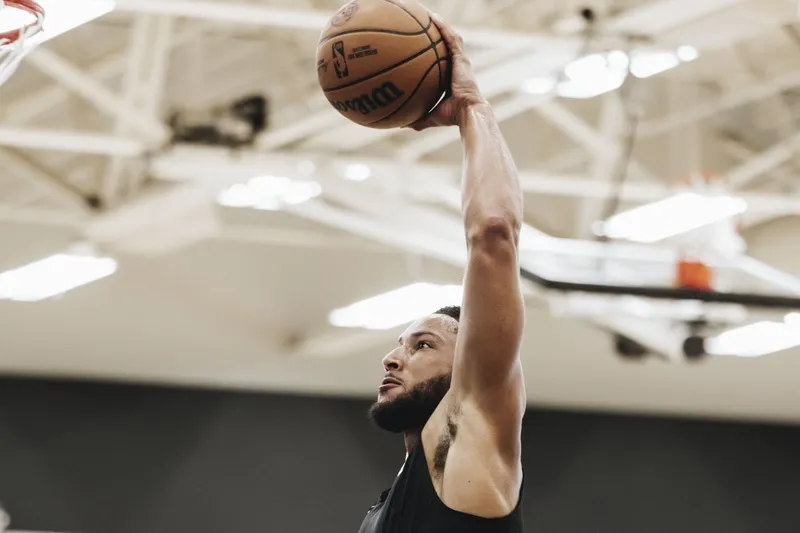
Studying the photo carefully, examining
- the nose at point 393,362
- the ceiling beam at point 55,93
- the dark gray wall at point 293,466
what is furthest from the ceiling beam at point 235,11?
the dark gray wall at point 293,466

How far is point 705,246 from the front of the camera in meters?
7.52

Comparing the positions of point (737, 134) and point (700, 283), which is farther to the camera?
point (737, 134)

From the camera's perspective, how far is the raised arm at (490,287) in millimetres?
2252

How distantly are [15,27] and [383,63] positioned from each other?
5.10 feet

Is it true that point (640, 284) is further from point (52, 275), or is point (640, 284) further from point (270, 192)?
point (52, 275)

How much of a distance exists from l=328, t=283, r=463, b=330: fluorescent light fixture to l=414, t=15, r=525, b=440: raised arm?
652cm

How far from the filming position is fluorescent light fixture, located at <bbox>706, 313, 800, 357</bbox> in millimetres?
9203

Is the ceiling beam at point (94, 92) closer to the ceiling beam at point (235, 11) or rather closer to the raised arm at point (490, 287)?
the ceiling beam at point (235, 11)

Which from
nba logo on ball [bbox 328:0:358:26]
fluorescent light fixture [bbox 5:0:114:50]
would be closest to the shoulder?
nba logo on ball [bbox 328:0:358:26]

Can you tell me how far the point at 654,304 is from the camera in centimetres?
814

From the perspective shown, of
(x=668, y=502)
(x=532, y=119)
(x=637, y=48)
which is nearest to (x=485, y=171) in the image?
(x=637, y=48)

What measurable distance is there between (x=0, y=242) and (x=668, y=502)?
6868 millimetres

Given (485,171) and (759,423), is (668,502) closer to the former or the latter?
(759,423)

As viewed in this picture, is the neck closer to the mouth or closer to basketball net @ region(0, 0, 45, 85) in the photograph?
the mouth
